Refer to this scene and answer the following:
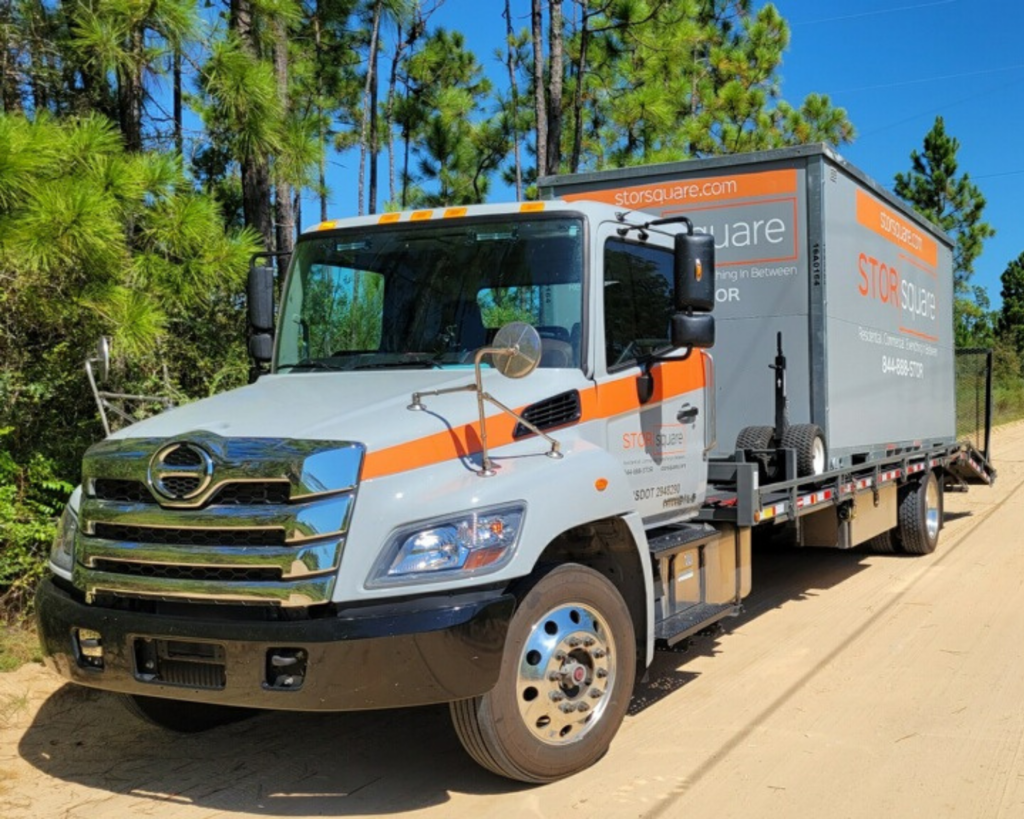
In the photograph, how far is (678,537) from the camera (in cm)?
545

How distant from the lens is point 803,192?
712 cm

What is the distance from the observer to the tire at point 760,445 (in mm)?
6852

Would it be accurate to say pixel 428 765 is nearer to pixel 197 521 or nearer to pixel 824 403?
pixel 197 521

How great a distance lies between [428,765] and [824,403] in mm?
3897

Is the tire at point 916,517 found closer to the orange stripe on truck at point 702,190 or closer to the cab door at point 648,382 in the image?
the orange stripe on truck at point 702,190

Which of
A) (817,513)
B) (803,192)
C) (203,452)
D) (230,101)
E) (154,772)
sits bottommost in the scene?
(154,772)

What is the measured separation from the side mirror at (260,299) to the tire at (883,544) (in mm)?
6621

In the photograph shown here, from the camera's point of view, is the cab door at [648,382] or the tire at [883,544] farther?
the tire at [883,544]

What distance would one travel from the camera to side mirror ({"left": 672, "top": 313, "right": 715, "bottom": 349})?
4844mm

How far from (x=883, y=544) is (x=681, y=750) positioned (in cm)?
619

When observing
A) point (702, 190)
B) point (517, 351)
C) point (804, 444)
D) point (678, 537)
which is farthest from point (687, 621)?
point (702, 190)

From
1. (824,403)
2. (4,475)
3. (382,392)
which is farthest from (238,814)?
(824,403)

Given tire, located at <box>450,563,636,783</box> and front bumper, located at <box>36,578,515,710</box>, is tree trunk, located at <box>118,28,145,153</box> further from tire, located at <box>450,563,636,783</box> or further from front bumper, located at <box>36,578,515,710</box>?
tire, located at <box>450,563,636,783</box>

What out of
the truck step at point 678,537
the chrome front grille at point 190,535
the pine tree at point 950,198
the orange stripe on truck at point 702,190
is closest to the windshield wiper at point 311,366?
the chrome front grille at point 190,535
